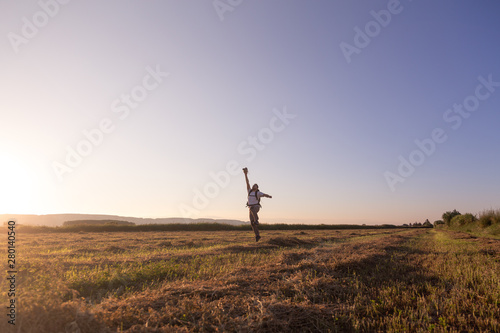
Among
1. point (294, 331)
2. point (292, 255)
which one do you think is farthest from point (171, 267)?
point (294, 331)

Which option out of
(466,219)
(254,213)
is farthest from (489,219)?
(254,213)

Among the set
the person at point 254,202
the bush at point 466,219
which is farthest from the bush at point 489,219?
the person at point 254,202

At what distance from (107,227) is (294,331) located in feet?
124

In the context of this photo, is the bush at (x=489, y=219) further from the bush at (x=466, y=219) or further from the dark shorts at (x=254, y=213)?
the dark shorts at (x=254, y=213)

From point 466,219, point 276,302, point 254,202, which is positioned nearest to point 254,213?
point 254,202

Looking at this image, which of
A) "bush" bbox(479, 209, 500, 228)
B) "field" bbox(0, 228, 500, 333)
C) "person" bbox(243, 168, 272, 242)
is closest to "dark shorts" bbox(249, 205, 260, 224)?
"person" bbox(243, 168, 272, 242)

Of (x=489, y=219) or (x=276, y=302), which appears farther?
(x=489, y=219)

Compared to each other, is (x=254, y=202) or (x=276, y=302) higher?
(x=254, y=202)

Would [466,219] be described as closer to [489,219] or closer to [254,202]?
[489,219]

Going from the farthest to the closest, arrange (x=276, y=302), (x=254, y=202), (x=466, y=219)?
(x=466, y=219) < (x=254, y=202) < (x=276, y=302)

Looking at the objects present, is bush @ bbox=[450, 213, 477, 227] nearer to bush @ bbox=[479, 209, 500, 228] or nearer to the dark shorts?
bush @ bbox=[479, 209, 500, 228]

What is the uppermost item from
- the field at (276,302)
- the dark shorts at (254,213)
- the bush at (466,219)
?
the dark shorts at (254,213)

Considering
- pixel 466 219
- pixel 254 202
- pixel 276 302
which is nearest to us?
pixel 276 302

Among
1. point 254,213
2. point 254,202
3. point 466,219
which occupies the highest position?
point 254,202
